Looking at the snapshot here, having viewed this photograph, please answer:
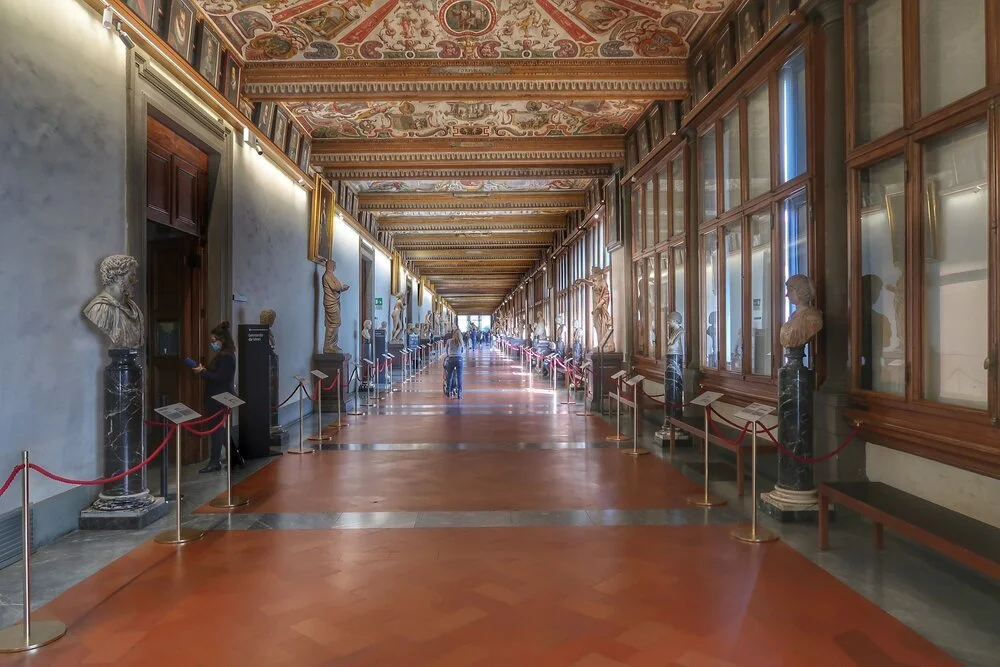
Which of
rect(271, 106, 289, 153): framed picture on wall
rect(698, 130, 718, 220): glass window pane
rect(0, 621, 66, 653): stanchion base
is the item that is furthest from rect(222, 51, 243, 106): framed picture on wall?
rect(0, 621, 66, 653): stanchion base

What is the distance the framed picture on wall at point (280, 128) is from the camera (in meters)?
10.0

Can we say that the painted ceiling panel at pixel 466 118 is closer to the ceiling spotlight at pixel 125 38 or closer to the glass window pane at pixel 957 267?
the ceiling spotlight at pixel 125 38

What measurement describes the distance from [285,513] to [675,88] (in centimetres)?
731

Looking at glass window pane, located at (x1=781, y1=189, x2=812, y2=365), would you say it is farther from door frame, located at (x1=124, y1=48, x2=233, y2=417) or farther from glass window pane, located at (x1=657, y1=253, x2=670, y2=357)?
door frame, located at (x1=124, y1=48, x2=233, y2=417)

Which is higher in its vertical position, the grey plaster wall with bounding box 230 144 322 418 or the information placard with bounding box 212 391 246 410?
the grey plaster wall with bounding box 230 144 322 418

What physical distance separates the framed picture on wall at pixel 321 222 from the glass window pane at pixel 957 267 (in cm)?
1013

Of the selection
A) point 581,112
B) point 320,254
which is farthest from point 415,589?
point 320,254

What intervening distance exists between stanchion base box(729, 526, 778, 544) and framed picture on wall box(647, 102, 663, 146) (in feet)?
22.4

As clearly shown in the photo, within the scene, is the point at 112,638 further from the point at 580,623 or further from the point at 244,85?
the point at 244,85

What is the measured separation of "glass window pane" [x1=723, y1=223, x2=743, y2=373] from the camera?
Result: 24.8 feet

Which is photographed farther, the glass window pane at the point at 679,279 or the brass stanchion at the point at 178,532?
the glass window pane at the point at 679,279

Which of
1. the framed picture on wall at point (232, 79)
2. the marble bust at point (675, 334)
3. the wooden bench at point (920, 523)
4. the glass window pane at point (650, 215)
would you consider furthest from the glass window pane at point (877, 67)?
the framed picture on wall at point (232, 79)

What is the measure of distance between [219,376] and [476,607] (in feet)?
14.8

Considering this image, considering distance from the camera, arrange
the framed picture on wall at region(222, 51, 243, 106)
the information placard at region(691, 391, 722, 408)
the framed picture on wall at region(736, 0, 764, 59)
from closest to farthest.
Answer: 1. the information placard at region(691, 391, 722, 408)
2. the framed picture on wall at region(736, 0, 764, 59)
3. the framed picture on wall at region(222, 51, 243, 106)
